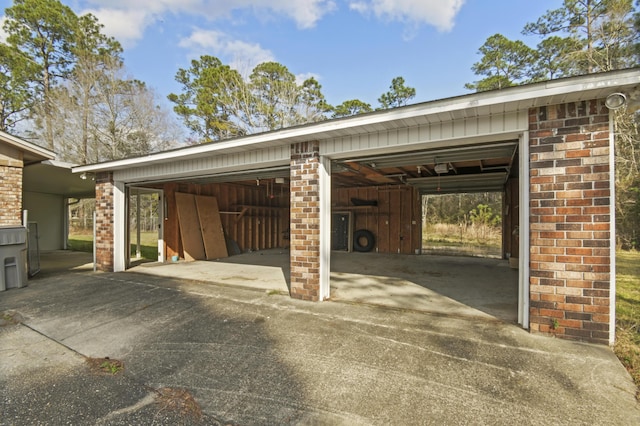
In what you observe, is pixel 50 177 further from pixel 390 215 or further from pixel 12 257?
pixel 390 215

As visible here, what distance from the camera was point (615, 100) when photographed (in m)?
2.61

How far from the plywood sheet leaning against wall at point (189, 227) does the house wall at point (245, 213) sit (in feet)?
0.59

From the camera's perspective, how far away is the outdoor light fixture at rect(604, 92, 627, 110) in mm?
2572

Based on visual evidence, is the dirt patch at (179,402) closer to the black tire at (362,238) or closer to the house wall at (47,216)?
the black tire at (362,238)

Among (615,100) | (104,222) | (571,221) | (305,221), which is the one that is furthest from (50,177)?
(615,100)

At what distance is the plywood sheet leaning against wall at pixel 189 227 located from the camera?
29.1 feet

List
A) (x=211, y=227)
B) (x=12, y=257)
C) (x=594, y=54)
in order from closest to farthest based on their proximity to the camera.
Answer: (x=12, y=257) → (x=211, y=227) → (x=594, y=54)

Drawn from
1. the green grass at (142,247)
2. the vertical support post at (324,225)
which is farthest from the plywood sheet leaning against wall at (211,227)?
the vertical support post at (324,225)

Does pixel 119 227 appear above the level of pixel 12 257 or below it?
above

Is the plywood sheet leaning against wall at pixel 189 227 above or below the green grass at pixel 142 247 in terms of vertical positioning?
above

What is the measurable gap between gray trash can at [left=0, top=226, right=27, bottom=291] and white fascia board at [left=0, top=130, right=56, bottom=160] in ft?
6.33

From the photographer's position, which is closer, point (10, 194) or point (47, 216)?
point (10, 194)

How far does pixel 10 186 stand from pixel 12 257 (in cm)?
189

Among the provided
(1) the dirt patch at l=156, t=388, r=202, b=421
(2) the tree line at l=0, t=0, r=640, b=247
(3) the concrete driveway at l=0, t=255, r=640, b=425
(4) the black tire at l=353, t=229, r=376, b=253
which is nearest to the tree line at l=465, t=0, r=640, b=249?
(2) the tree line at l=0, t=0, r=640, b=247
